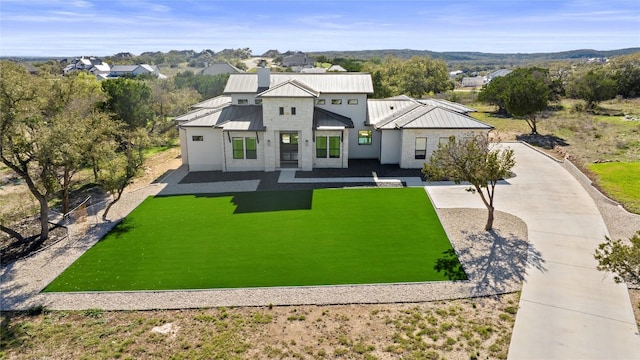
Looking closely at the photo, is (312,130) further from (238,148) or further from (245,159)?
(238,148)

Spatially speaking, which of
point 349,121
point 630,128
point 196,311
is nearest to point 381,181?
point 349,121

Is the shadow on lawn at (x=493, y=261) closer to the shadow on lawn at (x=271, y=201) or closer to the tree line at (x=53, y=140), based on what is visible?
the shadow on lawn at (x=271, y=201)

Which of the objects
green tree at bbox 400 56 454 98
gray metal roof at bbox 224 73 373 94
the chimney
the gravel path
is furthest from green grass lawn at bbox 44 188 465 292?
green tree at bbox 400 56 454 98

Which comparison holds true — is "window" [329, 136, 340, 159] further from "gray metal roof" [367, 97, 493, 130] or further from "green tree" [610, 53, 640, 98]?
"green tree" [610, 53, 640, 98]

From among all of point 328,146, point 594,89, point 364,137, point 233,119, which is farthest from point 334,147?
point 594,89

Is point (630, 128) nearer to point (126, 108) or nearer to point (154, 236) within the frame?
point (154, 236)
